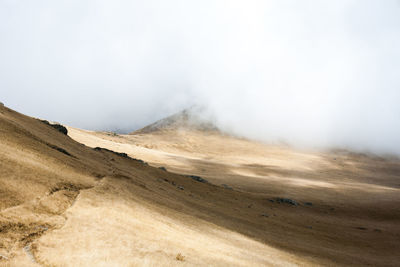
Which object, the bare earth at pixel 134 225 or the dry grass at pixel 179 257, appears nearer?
the bare earth at pixel 134 225

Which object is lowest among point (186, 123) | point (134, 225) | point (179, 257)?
point (179, 257)

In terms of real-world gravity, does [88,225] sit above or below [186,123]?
below

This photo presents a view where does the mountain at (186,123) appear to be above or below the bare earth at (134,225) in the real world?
above

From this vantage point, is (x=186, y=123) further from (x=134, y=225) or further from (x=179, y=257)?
(x=179, y=257)

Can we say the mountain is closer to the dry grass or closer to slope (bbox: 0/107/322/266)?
slope (bbox: 0/107/322/266)

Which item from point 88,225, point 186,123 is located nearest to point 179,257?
point 88,225

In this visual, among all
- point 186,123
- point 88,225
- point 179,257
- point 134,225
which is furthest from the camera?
point 186,123

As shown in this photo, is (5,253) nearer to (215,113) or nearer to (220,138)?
(220,138)

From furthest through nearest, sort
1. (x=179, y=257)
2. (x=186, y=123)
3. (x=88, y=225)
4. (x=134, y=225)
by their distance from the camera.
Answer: (x=186, y=123) < (x=134, y=225) < (x=88, y=225) < (x=179, y=257)

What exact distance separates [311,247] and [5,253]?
12866 millimetres

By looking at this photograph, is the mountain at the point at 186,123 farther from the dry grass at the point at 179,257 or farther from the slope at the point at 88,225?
the dry grass at the point at 179,257

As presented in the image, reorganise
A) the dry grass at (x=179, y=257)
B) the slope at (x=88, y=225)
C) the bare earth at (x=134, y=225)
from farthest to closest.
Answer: the dry grass at (x=179, y=257)
the bare earth at (x=134, y=225)
the slope at (x=88, y=225)

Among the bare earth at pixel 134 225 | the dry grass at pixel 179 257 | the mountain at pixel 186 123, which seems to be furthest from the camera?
the mountain at pixel 186 123

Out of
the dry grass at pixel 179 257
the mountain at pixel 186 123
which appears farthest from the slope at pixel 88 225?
the mountain at pixel 186 123
